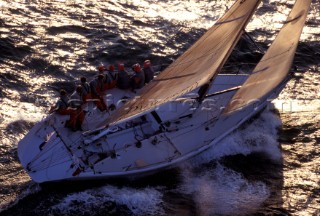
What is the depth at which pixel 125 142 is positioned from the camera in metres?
16.2

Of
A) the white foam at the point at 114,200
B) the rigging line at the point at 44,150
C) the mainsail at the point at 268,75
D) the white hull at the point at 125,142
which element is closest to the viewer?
the white foam at the point at 114,200

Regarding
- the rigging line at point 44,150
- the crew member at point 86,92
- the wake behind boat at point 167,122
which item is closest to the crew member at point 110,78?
the wake behind boat at point 167,122

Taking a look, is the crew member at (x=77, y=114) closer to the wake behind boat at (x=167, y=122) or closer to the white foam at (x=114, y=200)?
the wake behind boat at (x=167, y=122)

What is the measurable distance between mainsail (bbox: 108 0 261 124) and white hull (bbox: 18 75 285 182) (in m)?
1.41

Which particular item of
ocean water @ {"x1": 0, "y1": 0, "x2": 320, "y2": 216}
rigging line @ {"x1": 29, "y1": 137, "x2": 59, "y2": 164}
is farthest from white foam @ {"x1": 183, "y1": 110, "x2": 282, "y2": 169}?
rigging line @ {"x1": 29, "y1": 137, "x2": 59, "y2": 164}

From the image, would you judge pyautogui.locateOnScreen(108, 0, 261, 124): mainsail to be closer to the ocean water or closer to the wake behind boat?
the wake behind boat

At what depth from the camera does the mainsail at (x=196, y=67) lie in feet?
46.3

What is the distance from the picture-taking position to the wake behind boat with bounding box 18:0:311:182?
48.8 feet

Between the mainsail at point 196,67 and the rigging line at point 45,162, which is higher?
the mainsail at point 196,67

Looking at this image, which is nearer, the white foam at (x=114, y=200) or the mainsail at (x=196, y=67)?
the mainsail at (x=196, y=67)

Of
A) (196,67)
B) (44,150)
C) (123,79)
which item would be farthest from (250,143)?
(44,150)

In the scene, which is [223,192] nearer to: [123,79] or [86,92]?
[123,79]

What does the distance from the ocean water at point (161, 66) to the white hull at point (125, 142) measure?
0.75 metres

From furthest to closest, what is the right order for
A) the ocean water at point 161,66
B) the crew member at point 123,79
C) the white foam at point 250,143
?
the crew member at point 123,79
the white foam at point 250,143
the ocean water at point 161,66
